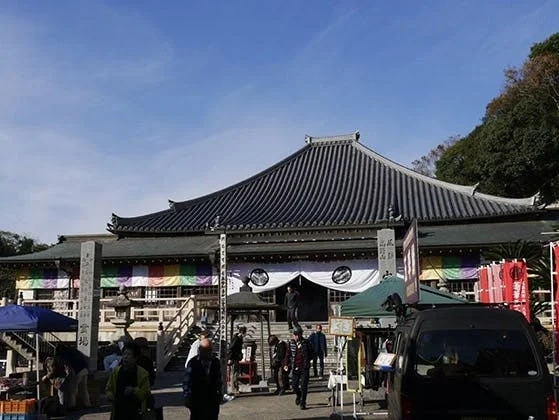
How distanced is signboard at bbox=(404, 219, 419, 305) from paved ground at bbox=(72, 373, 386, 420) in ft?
7.87

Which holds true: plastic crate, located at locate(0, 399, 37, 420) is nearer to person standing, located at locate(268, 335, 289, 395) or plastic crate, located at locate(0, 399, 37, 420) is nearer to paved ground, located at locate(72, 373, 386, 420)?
paved ground, located at locate(72, 373, 386, 420)

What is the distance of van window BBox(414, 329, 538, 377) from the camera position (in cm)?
666

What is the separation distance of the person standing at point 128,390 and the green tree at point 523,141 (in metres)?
33.2

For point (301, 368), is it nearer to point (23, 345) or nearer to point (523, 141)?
point (23, 345)

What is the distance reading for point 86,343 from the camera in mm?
15906

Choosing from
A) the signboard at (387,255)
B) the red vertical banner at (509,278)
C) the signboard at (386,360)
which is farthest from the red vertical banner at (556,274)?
the signboard at (387,255)

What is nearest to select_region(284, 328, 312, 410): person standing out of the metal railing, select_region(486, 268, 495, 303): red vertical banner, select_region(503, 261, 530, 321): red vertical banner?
select_region(503, 261, 530, 321): red vertical banner

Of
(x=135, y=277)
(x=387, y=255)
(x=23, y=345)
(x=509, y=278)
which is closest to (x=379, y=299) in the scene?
(x=509, y=278)

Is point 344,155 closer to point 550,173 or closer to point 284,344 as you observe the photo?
point 550,173

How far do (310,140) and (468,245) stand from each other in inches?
622

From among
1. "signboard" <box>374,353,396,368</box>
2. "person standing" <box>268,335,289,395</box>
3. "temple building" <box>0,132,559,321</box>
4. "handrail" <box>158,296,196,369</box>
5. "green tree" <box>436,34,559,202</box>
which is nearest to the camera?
"signboard" <box>374,353,396,368</box>

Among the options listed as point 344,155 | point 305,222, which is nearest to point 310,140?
point 344,155

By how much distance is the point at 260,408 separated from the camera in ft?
44.9

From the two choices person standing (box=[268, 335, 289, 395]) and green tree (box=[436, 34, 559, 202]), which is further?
green tree (box=[436, 34, 559, 202])
